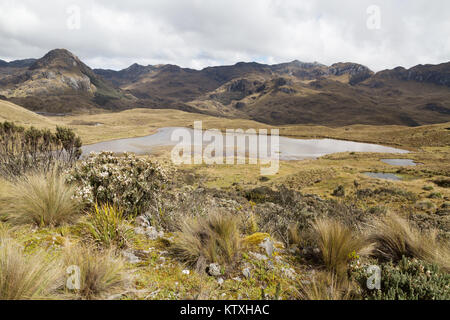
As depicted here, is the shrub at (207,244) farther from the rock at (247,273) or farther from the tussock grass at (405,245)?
the tussock grass at (405,245)

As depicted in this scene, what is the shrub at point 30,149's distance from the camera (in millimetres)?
9026

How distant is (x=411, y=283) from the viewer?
2867 millimetres

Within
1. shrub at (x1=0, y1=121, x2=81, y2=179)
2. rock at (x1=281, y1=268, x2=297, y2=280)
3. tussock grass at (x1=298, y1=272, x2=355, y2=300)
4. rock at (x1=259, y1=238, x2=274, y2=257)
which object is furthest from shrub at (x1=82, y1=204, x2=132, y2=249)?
shrub at (x1=0, y1=121, x2=81, y2=179)

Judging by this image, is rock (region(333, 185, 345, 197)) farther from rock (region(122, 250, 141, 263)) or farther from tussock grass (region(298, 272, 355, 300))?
rock (region(122, 250, 141, 263))

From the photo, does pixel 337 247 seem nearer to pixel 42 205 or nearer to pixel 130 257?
pixel 130 257

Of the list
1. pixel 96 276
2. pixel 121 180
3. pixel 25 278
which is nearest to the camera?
pixel 25 278

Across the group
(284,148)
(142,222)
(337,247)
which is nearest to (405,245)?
(337,247)

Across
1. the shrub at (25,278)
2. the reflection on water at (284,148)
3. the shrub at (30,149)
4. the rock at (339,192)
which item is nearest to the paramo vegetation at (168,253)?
the shrub at (25,278)

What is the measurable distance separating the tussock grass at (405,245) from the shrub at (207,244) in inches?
115

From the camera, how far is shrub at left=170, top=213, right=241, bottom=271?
11.6 feet

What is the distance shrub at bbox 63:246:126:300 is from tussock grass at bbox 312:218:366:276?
327 centimetres

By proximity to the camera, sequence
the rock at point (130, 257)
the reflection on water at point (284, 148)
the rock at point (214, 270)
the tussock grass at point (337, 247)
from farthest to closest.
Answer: the reflection on water at point (284, 148)
the tussock grass at point (337, 247)
the rock at point (130, 257)
the rock at point (214, 270)

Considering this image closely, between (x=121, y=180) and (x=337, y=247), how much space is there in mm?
4875

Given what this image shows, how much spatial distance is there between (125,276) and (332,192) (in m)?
27.3
